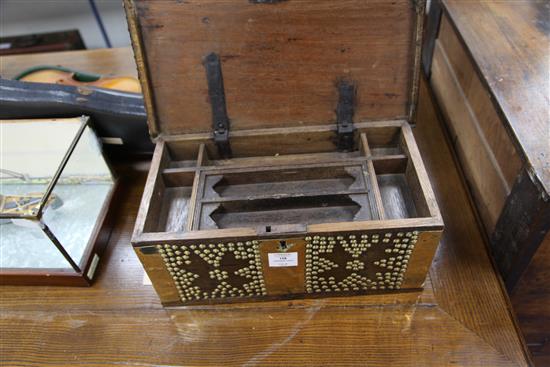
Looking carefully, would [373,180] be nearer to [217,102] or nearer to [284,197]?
[284,197]

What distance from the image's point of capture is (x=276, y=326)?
3.47 feet

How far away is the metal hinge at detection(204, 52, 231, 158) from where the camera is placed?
44.6 inches

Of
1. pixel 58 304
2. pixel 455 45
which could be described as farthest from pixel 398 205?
pixel 58 304

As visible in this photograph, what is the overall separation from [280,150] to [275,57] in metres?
0.28

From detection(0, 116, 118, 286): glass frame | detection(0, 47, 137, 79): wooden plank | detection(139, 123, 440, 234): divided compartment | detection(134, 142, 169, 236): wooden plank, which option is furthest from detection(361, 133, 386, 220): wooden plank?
detection(0, 47, 137, 79): wooden plank

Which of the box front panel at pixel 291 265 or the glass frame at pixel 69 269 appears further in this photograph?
the glass frame at pixel 69 269

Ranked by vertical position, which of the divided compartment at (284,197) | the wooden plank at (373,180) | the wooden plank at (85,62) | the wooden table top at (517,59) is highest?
the wooden table top at (517,59)

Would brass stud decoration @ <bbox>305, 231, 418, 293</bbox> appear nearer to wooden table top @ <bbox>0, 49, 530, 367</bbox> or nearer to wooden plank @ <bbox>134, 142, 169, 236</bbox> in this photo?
wooden table top @ <bbox>0, 49, 530, 367</bbox>

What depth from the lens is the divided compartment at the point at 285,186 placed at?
3.59 feet

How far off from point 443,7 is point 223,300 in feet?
4.10

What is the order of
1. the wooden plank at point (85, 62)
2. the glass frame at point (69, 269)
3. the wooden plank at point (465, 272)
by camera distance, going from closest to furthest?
the wooden plank at point (465, 272) → the glass frame at point (69, 269) → the wooden plank at point (85, 62)

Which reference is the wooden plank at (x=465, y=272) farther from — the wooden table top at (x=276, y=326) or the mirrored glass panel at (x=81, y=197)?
the mirrored glass panel at (x=81, y=197)

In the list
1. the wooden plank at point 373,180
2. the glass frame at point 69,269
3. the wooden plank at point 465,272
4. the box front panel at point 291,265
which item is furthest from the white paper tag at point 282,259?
the glass frame at point 69,269

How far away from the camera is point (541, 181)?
35.6 inches
